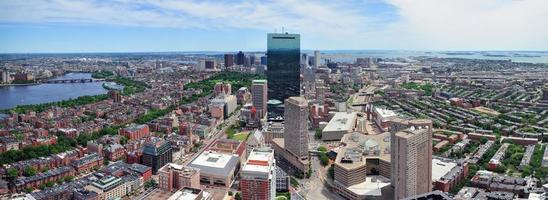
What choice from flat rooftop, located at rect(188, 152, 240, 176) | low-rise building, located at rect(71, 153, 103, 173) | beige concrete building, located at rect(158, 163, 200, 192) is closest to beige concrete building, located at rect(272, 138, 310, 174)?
flat rooftop, located at rect(188, 152, 240, 176)

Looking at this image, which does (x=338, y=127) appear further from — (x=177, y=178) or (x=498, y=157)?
(x=177, y=178)

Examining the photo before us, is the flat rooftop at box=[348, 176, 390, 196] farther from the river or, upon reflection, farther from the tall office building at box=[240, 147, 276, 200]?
the river

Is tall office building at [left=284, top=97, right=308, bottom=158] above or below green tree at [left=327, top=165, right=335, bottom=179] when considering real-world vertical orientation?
above

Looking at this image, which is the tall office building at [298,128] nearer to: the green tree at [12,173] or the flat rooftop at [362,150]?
the flat rooftop at [362,150]

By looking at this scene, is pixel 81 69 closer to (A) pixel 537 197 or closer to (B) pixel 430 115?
(B) pixel 430 115

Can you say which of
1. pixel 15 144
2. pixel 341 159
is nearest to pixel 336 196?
pixel 341 159

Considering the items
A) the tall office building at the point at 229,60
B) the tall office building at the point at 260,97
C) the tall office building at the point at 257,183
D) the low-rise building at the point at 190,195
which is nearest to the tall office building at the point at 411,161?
the tall office building at the point at 257,183

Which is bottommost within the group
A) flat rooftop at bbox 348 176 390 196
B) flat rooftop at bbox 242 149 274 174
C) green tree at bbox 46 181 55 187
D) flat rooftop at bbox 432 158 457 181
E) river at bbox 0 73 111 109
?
green tree at bbox 46 181 55 187
